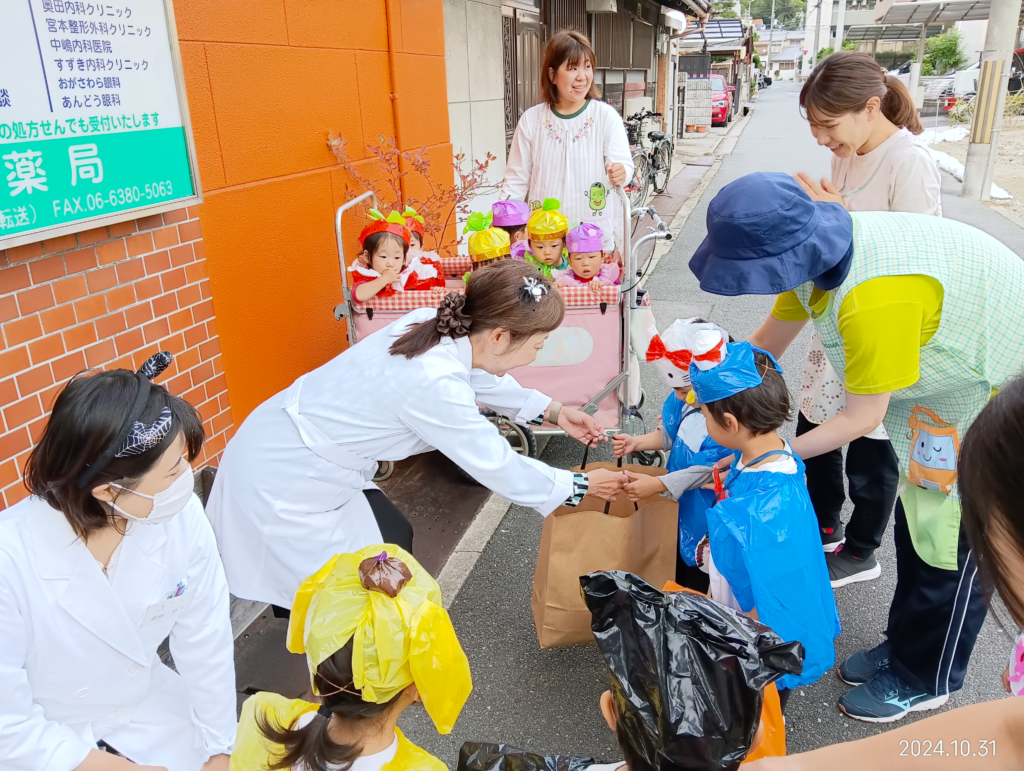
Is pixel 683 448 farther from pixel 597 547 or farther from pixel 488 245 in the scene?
pixel 488 245

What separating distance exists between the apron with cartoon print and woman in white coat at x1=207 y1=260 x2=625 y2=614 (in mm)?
901

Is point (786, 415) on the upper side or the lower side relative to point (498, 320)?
lower

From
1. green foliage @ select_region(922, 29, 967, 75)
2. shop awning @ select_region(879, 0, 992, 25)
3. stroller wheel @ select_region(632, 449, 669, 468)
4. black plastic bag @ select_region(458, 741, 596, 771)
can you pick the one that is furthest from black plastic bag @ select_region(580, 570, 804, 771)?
green foliage @ select_region(922, 29, 967, 75)

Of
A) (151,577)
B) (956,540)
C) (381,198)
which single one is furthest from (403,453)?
(381,198)

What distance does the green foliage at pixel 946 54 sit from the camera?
40.4 meters

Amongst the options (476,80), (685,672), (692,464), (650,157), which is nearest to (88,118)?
(692,464)

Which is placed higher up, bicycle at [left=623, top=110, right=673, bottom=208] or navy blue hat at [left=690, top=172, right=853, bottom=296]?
navy blue hat at [left=690, top=172, right=853, bottom=296]

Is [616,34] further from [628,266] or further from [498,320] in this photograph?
[498,320]

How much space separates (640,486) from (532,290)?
2.41 feet

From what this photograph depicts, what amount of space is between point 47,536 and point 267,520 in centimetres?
69

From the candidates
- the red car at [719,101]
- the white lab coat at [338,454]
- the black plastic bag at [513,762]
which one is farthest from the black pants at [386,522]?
the red car at [719,101]

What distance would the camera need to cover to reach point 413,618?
1479 mm

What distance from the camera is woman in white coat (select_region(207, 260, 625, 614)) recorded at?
7.20ft

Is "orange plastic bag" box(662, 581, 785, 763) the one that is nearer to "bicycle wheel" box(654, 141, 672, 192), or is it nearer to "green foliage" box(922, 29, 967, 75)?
"bicycle wheel" box(654, 141, 672, 192)
